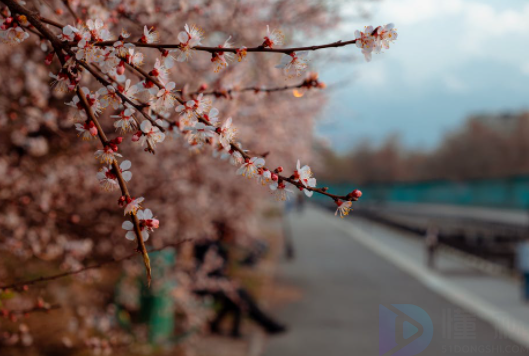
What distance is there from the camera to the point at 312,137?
51.6 ft

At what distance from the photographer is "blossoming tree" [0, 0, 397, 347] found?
1863 mm

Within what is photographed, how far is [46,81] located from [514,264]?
15.8 m

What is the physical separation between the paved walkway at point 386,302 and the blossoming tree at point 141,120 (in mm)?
2879

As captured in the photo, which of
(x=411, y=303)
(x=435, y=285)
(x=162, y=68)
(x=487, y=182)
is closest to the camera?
(x=162, y=68)

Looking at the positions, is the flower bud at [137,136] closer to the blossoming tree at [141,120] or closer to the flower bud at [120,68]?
the blossoming tree at [141,120]

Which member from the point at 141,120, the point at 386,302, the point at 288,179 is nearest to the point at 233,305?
the point at 386,302

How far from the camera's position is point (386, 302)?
12922mm

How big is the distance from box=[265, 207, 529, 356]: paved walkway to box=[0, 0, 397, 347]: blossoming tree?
9.45 feet

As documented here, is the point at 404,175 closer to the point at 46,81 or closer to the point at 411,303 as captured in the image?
the point at 411,303

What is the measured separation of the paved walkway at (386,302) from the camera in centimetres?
953

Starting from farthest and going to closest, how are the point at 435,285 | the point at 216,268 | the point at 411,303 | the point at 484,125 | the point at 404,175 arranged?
the point at 404,175 < the point at 484,125 < the point at 435,285 < the point at 411,303 < the point at 216,268

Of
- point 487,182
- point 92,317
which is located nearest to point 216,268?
point 92,317

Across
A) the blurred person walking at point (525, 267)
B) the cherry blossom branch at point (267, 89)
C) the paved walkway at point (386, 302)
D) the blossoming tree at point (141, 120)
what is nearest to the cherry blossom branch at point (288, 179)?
the blossoming tree at point (141, 120)

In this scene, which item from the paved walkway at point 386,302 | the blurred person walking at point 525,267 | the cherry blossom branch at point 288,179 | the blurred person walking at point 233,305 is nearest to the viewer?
the cherry blossom branch at point 288,179
